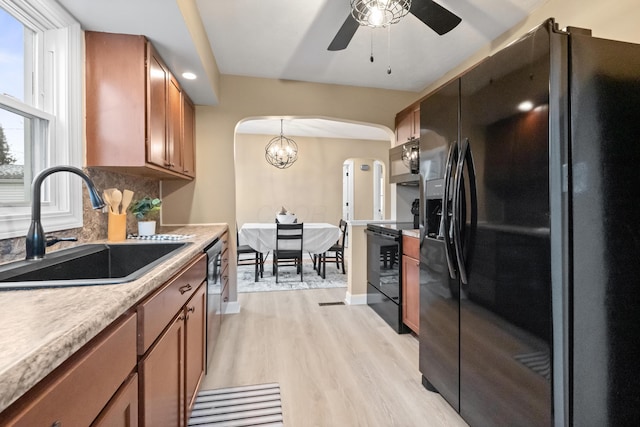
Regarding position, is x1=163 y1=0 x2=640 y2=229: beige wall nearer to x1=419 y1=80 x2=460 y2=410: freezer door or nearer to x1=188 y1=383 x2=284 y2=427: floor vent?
x1=419 y1=80 x2=460 y2=410: freezer door

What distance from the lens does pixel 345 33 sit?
79.0 inches

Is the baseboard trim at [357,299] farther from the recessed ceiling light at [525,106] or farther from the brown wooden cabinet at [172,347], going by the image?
the recessed ceiling light at [525,106]

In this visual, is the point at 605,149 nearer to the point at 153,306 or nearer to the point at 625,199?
the point at 625,199

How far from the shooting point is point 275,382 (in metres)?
2.00

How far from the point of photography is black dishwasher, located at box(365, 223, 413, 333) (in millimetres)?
2756

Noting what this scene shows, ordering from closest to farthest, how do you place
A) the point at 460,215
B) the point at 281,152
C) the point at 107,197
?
1. the point at 460,215
2. the point at 107,197
3. the point at 281,152

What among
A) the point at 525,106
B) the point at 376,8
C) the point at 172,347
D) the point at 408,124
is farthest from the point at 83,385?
the point at 408,124

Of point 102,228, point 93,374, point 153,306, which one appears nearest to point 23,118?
point 102,228

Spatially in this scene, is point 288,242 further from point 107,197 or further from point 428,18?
point 428,18

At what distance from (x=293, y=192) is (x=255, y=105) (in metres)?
3.52

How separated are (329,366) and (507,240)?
1552mm

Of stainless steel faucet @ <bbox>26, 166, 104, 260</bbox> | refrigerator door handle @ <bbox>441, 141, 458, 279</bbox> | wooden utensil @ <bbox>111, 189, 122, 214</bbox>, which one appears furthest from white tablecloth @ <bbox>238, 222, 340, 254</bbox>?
stainless steel faucet @ <bbox>26, 166, 104, 260</bbox>

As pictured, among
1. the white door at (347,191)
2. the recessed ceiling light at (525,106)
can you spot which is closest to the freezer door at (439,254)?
the recessed ceiling light at (525,106)

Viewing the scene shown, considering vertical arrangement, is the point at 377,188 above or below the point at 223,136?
below
